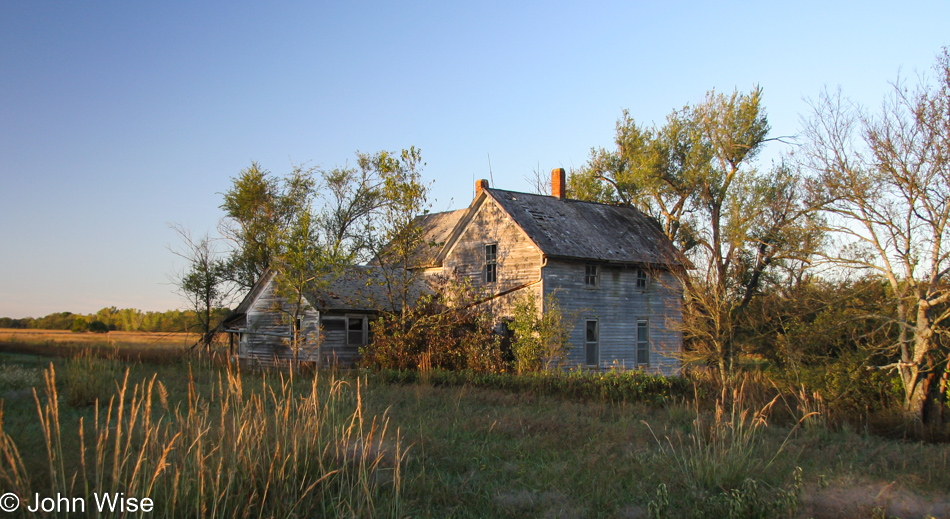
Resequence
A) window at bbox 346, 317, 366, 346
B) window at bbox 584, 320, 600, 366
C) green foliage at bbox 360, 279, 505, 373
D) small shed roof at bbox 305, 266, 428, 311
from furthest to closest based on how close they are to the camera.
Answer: window at bbox 346, 317, 366, 346, window at bbox 584, 320, 600, 366, small shed roof at bbox 305, 266, 428, 311, green foliage at bbox 360, 279, 505, 373

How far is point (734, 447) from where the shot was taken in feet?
24.0

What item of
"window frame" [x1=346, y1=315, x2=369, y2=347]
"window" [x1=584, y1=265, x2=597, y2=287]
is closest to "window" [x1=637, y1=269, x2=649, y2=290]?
"window" [x1=584, y1=265, x2=597, y2=287]

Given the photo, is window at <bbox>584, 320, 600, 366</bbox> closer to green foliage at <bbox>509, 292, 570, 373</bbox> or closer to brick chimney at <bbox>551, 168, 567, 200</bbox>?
green foliage at <bbox>509, 292, 570, 373</bbox>

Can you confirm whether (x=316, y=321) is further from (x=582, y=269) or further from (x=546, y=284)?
(x=582, y=269)

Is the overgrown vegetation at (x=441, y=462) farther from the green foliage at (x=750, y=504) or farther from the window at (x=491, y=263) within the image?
the window at (x=491, y=263)

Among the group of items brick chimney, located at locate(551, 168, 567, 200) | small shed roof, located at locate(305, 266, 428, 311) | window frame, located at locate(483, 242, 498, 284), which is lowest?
small shed roof, located at locate(305, 266, 428, 311)

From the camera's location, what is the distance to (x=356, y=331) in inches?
998

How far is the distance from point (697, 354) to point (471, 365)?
907 centimetres

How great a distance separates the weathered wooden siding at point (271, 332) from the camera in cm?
2473

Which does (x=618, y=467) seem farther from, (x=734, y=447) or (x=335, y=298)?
(x=335, y=298)

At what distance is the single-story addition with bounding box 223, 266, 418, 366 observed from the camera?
78.6ft

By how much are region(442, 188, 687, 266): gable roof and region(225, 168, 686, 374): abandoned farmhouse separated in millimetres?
60

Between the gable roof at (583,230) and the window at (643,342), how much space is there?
2611 millimetres

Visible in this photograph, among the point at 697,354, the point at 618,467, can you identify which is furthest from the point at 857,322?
the point at 618,467
